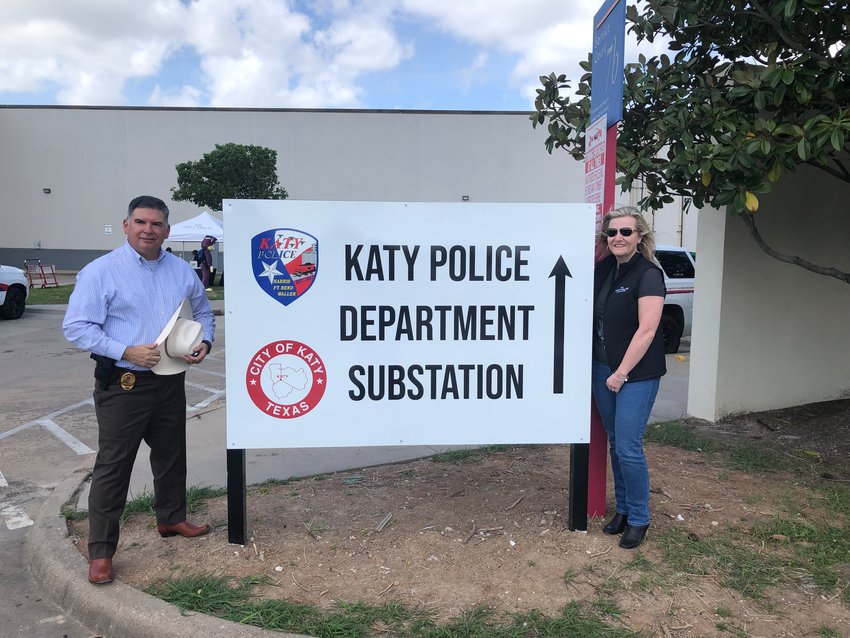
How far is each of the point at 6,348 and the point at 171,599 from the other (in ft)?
32.4

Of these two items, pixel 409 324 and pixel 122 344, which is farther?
pixel 409 324

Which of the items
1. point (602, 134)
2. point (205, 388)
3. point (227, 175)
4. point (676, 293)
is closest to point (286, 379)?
point (602, 134)

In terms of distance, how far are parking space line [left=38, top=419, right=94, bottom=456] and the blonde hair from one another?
4657mm

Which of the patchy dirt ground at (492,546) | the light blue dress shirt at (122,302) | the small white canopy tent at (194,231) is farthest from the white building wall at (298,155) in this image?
the light blue dress shirt at (122,302)

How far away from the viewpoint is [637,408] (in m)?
3.44

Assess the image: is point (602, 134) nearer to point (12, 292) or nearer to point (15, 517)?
point (15, 517)

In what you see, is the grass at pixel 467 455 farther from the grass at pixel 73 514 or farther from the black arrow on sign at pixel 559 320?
the grass at pixel 73 514

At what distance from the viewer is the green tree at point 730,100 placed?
14.1ft

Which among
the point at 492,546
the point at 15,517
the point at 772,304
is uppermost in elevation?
the point at 772,304

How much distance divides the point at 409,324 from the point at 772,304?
434cm

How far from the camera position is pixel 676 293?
10961 millimetres

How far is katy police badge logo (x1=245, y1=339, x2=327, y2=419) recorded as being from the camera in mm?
3471

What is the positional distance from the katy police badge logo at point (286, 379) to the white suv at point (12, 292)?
1361cm

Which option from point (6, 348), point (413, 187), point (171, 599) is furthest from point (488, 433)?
point (413, 187)
